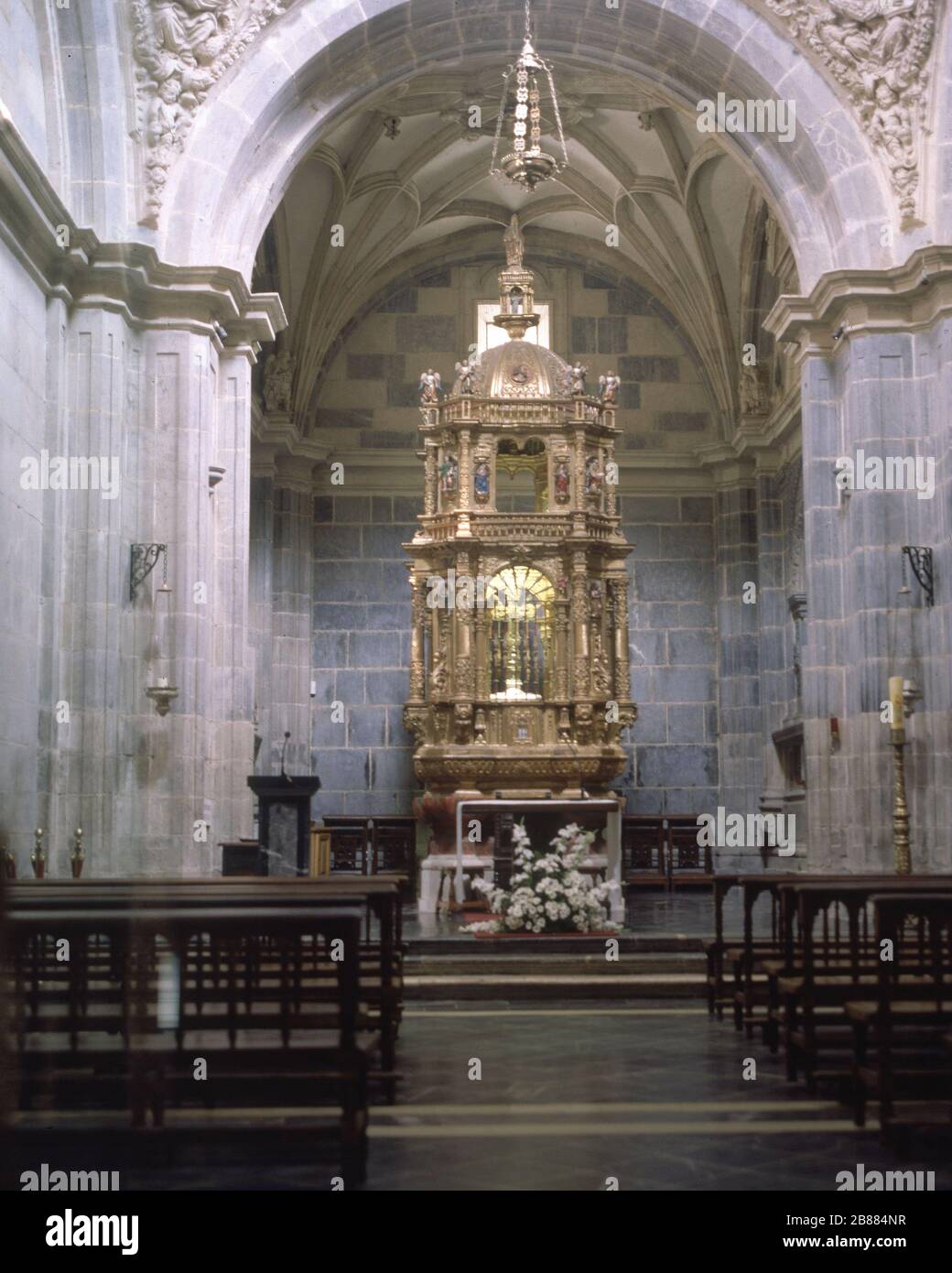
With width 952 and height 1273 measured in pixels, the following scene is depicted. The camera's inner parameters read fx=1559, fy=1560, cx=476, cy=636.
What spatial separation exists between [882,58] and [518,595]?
6.13m

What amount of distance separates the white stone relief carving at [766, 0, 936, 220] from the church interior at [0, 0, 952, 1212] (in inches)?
1.7

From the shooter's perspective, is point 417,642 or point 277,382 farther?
point 277,382

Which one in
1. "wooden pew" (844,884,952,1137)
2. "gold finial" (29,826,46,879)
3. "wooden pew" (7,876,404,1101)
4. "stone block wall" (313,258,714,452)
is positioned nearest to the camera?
"wooden pew" (7,876,404,1101)

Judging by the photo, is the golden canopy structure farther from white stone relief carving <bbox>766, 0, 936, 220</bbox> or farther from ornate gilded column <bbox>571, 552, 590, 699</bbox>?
white stone relief carving <bbox>766, 0, 936, 220</bbox>

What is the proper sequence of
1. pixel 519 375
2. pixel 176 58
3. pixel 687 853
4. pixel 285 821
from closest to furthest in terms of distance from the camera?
pixel 285 821 < pixel 176 58 < pixel 519 375 < pixel 687 853

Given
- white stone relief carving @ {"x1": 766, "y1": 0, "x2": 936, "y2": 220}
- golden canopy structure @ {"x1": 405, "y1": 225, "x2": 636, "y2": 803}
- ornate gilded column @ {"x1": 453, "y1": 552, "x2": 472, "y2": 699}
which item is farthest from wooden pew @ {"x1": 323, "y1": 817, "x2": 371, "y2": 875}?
white stone relief carving @ {"x1": 766, "y1": 0, "x2": 936, "y2": 220}

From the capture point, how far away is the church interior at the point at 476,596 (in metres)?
5.37

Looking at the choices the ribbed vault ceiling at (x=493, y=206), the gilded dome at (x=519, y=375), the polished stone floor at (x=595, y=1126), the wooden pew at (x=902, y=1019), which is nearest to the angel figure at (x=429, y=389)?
the gilded dome at (x=519, y=375)

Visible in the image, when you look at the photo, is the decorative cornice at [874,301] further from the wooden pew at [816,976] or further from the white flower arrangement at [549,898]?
the wooden pew at [816,976]

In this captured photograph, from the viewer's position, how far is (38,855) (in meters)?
10.5

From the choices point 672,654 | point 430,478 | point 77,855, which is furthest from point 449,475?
point 77,855

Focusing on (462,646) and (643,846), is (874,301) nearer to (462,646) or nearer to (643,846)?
(462,646)

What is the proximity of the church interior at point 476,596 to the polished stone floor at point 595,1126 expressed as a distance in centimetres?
3

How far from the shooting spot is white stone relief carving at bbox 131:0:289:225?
12.7 m
